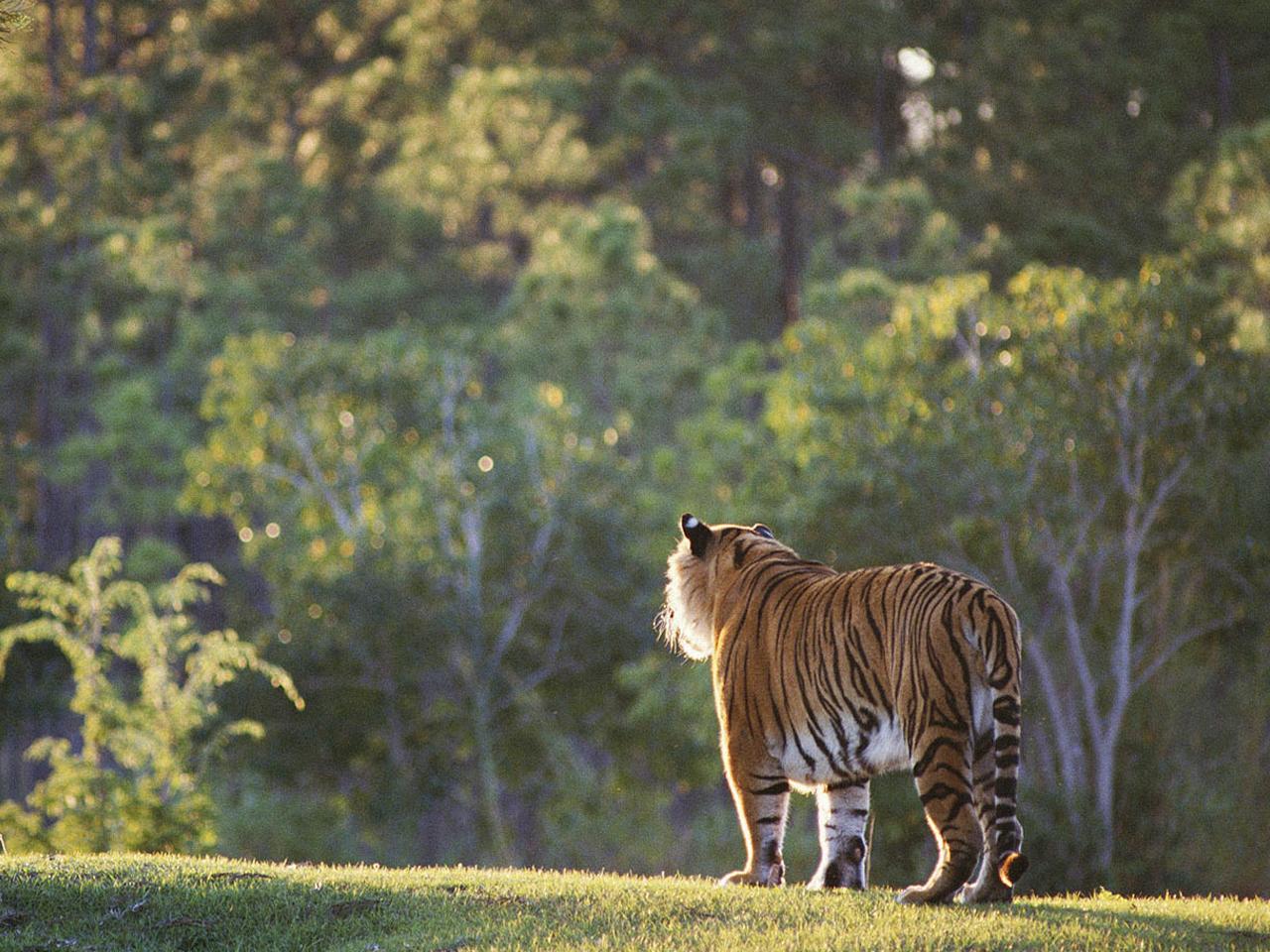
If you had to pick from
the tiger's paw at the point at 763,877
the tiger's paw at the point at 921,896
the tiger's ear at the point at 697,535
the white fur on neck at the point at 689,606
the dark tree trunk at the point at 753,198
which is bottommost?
the tiger's paw at the point at 763,877

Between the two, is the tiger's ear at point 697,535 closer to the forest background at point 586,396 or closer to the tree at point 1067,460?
the forest background at point 586,396

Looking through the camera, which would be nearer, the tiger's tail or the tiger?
the tiger's tail

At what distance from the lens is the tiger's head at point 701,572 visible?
36.8 ft

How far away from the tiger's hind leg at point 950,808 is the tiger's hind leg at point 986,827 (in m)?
0.06

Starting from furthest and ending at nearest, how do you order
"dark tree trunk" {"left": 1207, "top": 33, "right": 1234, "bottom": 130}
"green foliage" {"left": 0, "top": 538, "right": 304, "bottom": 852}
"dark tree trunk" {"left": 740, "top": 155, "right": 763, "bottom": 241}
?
"dark tree trunk" {"left": 740, "top": 155, "right": 763, "bottom": 241} → "dark tree trunk" {"left": 1207, "top": 33, "right": 1234, "bottom": 130} → "green foliage" {"left": 0, "top": 538, "right": 304, "bottom": 852}

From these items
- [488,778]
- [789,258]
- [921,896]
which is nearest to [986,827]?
[921,896]

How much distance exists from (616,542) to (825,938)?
2460 cm

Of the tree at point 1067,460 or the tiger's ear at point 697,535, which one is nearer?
the tiger's ear at point 697,535

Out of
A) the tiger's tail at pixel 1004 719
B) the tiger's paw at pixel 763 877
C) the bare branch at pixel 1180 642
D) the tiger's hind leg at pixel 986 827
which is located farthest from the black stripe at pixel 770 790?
the bare branch at pixel 1180 642

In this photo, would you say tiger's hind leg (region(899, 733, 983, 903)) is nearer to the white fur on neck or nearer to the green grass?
the green grass

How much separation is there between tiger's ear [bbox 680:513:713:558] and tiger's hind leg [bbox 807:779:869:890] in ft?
5.63

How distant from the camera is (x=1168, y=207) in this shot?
35.9 metres

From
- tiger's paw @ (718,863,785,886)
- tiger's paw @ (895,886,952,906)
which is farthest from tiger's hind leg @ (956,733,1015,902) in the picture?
tiger's paw @ (718,863,785,886)

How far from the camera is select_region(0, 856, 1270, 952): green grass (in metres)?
8.59
